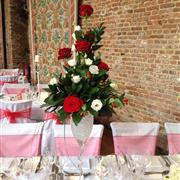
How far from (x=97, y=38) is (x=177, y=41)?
6.80 ft

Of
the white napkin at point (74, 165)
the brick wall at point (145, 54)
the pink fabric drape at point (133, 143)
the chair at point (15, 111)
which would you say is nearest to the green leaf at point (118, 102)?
the white napkin at point (74, 165)

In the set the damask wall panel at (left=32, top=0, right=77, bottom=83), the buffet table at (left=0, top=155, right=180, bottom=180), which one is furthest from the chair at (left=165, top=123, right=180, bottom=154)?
the damask wall panel at (left=32, top=0, right=77, bottom=83)

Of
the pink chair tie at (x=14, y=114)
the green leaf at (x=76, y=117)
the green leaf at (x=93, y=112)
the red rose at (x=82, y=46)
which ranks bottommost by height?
the pink chair tie at (x=14, y=114)

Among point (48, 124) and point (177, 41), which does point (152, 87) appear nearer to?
point (177, 41)

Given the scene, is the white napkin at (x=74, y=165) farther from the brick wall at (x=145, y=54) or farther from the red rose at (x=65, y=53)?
the brick wall at (x=145, y=54)

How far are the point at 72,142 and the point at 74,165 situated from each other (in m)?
0.42

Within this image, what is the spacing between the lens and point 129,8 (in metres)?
4.47

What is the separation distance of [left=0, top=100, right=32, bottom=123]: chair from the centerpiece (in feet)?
5.80

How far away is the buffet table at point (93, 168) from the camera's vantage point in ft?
5.71

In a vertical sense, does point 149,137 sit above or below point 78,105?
below

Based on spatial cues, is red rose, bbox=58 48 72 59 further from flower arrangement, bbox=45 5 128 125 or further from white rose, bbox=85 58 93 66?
white rose, bbox=85 58 93 66

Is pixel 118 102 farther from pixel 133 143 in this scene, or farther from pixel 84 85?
pixel 133 143

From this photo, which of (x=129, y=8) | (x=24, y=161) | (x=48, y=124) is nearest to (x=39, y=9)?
(x=129, y=8)

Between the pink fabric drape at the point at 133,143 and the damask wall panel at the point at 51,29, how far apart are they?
3880 mm
